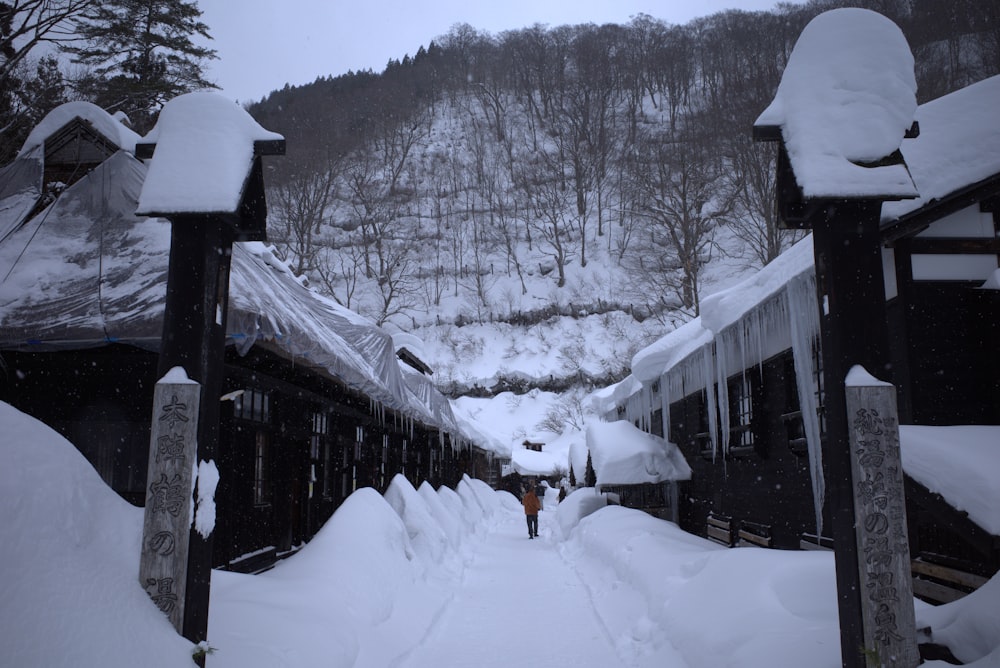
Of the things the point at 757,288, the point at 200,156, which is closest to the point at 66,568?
the point at 200,156

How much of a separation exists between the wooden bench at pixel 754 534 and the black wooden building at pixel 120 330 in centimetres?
592

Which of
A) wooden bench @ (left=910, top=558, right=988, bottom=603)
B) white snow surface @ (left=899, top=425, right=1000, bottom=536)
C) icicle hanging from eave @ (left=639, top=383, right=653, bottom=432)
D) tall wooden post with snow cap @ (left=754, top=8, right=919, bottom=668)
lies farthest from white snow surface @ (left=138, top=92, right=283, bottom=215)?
icicle hanging from eave @ (left=639, top=383, right=653, bottom=432)

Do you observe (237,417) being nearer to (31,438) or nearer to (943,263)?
(31,438)

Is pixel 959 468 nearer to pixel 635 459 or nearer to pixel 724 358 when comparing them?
pixel 724 358

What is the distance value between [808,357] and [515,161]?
62338mm

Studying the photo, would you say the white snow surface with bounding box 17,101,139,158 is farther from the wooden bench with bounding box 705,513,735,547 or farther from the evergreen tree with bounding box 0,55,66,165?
the wooden bench with bounding box 705,513,735,547

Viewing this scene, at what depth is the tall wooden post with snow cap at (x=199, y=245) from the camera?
399cm

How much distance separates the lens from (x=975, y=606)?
12.2 feet

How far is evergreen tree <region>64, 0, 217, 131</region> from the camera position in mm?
15758

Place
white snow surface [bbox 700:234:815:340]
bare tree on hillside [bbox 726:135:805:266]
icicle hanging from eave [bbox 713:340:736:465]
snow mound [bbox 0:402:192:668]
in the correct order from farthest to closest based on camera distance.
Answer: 1. bare tree on hillside [bbox 726:135:805:266]
2. icicle hanging from eave [bbox 713:340:736:465]
3. white snow surface [bbox 700:234:815:340]
4. snow mound [bbox 0:402:192:668]

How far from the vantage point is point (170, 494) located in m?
3.87

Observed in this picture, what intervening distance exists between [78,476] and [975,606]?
5.00 metres

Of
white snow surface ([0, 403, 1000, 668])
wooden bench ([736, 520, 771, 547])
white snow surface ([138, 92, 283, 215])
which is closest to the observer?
white snow surface ([0, 403, 1000, 668])

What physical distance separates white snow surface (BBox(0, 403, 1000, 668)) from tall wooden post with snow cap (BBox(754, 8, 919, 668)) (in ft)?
3.12
